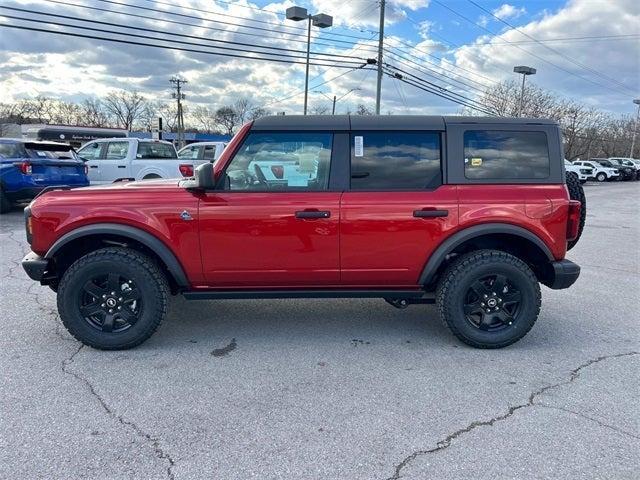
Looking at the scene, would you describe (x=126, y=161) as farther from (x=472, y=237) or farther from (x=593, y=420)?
(x=593, y=420)

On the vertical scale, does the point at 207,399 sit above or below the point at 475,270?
below

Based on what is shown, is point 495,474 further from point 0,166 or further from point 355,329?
point 0,166

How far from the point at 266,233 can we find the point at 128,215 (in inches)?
42.2

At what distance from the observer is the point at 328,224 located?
3598 millimetres

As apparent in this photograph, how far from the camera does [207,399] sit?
3004mm

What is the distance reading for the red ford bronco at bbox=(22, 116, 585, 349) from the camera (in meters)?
3.59

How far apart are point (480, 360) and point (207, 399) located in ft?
6.83

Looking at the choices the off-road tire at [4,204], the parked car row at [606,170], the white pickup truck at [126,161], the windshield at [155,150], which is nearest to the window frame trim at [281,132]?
the off-road tire at [4,204]

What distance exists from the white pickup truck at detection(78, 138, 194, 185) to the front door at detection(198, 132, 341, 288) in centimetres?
889

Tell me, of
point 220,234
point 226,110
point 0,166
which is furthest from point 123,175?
point 226,110

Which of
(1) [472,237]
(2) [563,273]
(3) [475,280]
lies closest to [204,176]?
(1) [472,237]

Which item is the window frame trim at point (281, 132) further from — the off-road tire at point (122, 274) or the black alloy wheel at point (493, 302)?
the black alloy wheel at point (493, 302)

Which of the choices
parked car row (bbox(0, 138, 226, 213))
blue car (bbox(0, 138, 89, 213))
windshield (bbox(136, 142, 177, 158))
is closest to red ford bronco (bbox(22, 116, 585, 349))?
parked car row (bbox(0, 138, 226, 213))

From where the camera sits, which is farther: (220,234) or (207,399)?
(220,234)
